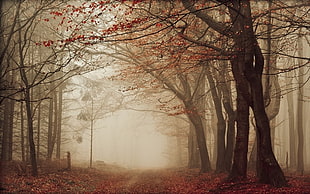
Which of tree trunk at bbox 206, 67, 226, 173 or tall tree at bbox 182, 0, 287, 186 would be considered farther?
tree trunk at bbox 206, 67, 226, 173

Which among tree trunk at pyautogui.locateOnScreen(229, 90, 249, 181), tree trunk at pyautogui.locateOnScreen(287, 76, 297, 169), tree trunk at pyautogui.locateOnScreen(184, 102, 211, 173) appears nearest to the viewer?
tree trunk at pyautogui.locateOnScreen(229, 90, 249, 181)

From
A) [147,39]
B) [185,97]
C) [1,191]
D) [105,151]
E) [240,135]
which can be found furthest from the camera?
[105,151]

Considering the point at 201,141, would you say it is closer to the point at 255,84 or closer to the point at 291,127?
the point at 255,84

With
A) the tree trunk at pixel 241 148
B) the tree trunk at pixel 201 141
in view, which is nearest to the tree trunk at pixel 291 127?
the tree trunk at pixel 201 141

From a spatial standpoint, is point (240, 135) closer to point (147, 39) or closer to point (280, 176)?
point (280, 176)

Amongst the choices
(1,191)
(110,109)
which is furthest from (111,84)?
(1,191)

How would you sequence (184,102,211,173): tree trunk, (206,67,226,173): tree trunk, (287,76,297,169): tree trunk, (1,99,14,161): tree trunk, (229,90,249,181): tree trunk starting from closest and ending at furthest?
(229,90,249,181): tree trunk, (206,67,226,173): tree trunk, (184,102,211,173): tree trunk, (1,99,14,161): tree trunk, (287,76,297,169): tree trunk

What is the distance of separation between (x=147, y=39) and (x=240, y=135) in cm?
698

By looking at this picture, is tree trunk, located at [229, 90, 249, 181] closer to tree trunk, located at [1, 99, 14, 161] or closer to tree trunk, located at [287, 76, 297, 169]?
tree trunk, located at [1, 99, 14, 161]

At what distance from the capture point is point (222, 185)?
11031 millimetres

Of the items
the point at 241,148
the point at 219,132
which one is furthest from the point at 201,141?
the point at 241,148

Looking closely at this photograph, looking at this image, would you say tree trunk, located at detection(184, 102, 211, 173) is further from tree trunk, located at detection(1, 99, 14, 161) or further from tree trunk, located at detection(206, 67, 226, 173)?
tree trunk, located at detection(1, 99, 14, 161)

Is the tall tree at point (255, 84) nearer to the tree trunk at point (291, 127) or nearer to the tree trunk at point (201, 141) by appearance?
the tree trunk at point (201, 141)

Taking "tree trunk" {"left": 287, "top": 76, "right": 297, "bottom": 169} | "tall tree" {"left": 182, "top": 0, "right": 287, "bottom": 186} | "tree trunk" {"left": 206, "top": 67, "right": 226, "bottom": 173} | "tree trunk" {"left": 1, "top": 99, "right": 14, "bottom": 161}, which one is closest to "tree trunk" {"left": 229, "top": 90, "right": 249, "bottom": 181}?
"tall tree" {"left": 182, "top": 0, "right": 287, "bottom": 186}
